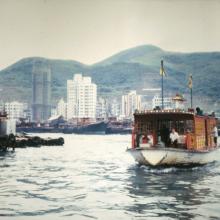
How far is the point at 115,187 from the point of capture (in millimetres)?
7961

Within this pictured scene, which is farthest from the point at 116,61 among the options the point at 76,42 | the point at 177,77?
the point at 177,77

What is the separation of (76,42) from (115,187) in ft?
13.5

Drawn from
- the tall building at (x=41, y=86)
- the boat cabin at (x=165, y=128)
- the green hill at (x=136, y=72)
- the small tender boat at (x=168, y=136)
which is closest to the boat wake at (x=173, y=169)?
the small tender boat at (x=168, y=136)

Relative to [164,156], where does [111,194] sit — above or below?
below

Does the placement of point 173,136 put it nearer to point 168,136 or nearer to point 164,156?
point 168,136

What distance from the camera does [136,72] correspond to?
1430cm

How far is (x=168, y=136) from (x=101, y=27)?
3.19 metres

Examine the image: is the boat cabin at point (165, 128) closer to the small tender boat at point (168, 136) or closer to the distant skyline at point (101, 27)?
the small tender boat at point (168, 136)

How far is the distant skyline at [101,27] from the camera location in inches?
376

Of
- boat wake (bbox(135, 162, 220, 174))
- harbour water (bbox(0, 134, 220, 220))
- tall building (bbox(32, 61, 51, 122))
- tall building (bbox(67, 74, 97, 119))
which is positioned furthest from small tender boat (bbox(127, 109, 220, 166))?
tall building (bbox(67, 74, 97, 119))

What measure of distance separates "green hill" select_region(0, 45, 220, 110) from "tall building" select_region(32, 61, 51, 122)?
0.22 meters

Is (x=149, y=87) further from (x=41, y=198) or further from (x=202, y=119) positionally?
(x=41, y=198)

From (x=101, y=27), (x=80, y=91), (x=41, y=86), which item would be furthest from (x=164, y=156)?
(x=41, y=86)

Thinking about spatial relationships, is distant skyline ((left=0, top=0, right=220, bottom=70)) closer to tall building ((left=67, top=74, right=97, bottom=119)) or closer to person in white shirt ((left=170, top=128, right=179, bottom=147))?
person in white shirt ((left=170, top=128, right=179, bottom=147))
